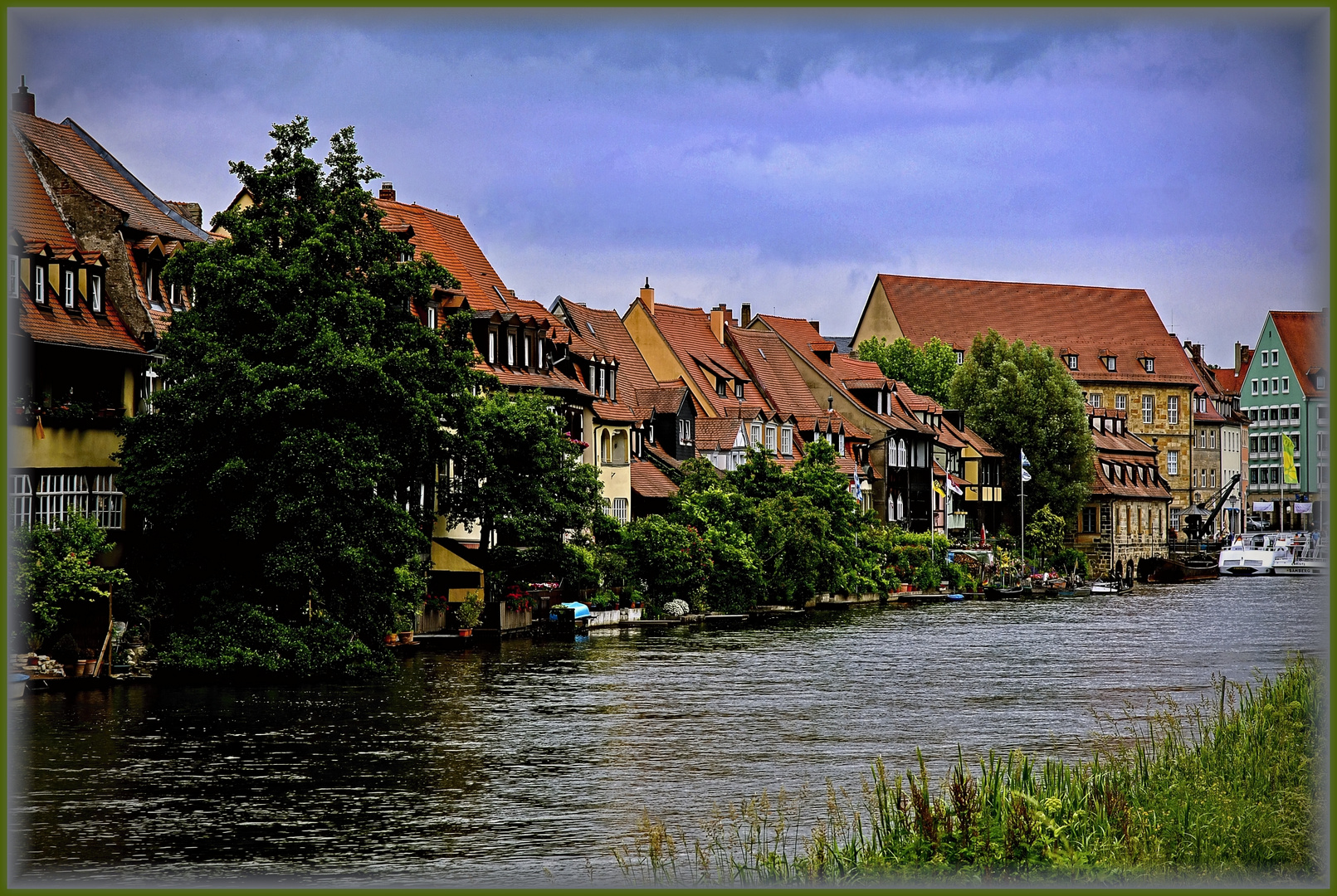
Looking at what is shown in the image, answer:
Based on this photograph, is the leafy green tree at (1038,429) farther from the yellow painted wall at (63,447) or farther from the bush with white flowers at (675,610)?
the yellow painted wall at (63,447)

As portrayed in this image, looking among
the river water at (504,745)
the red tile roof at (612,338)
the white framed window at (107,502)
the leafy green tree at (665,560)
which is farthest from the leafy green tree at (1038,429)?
the white framed window at (107,502)

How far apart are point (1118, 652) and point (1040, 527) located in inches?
2226

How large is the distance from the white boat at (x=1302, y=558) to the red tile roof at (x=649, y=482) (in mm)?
58678

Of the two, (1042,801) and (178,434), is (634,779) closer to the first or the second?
(1042,801)

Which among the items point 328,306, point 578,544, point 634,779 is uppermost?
point 328,306

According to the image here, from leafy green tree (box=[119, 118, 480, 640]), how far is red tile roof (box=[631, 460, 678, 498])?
31.9m

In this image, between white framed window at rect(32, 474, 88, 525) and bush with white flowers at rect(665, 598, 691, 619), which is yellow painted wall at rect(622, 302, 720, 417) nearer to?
bush with white flowers at rect(665, 598, 691, 619)

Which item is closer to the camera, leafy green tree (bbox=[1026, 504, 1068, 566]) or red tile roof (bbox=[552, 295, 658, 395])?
red tile roof (bbox=[552, 295, 658, 395])

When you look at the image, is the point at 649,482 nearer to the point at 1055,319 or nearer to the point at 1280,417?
the point at 1055,319

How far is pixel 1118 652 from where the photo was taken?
4912cm

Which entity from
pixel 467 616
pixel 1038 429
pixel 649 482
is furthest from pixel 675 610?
pixel 1038 429

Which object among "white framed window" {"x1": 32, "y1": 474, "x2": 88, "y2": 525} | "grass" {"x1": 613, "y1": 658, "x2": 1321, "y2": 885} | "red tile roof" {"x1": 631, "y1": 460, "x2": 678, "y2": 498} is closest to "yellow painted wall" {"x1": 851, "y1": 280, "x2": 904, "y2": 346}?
"red tile roof" {"x1": 631, "y1": 460, "x2": 678, "y2": 498}

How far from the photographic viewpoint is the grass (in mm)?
15125

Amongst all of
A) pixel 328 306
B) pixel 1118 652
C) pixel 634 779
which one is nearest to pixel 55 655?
pixel 328 306
